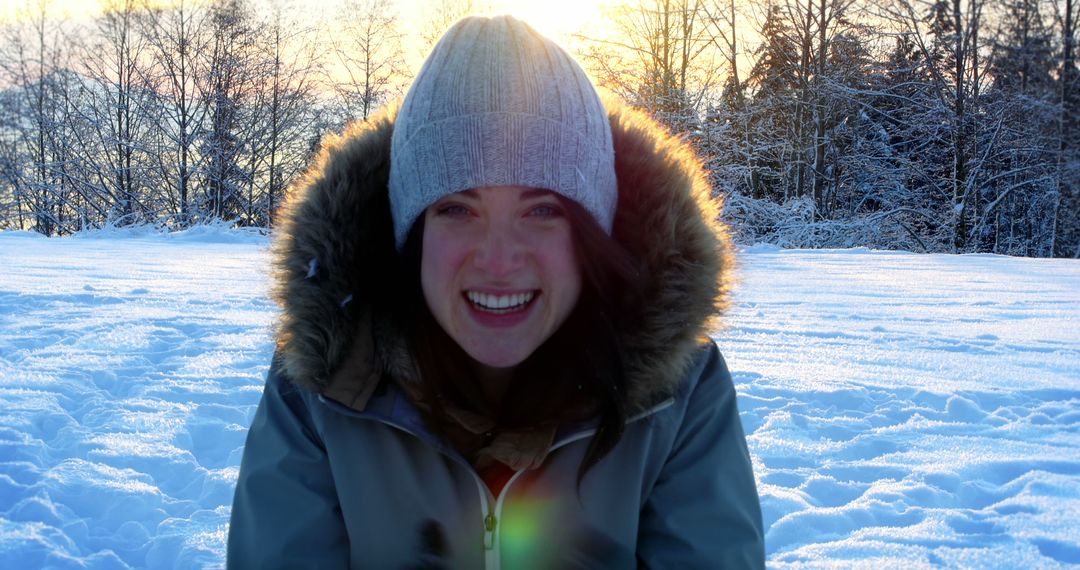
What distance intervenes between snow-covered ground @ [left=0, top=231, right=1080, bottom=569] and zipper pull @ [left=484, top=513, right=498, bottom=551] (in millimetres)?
584


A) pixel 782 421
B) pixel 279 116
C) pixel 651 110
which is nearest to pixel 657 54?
pixel 651 110

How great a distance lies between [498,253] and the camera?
1.15m

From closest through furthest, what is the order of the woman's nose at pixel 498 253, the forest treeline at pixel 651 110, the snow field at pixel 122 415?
the woman's nose at pixel 498 253
the snow field at pixel 122 415
the forest treeline at pixel 651 110

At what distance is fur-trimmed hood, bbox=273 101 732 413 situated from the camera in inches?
48.1

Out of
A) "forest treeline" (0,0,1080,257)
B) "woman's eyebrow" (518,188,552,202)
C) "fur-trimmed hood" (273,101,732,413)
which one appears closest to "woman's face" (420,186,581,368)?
"woman's eyebrow" (518,188,552,202)

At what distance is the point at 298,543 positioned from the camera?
1.22 m

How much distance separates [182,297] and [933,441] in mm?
4306

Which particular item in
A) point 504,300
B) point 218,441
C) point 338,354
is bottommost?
point 218,441

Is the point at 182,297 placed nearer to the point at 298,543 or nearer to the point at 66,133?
the point at 298,543

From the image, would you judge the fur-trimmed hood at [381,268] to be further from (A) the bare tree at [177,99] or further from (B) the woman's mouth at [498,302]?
(A) the bare tree at [177,99]

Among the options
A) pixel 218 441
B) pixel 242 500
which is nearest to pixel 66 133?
pixel 218 441

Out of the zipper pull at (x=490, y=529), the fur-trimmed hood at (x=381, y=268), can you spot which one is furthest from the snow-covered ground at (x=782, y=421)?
the zipper pull at (x=490, y=529)

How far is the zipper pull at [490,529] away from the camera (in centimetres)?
124

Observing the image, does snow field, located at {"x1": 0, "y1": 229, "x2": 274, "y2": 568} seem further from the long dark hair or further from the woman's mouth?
the woman's mouth
